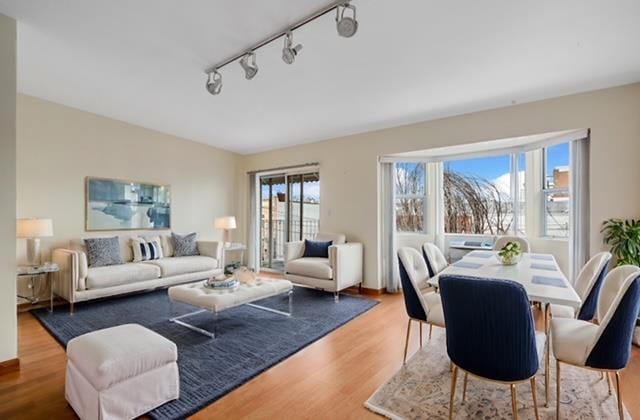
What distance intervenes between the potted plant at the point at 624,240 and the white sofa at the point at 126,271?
5159mm

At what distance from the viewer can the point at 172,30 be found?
8.06ft

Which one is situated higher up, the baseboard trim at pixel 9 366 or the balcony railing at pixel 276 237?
the balcony railing at pixel 276 237

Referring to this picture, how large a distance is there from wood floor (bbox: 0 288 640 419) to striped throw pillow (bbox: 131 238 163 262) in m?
1.62

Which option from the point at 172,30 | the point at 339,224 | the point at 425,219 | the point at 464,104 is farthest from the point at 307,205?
the point at 172,30

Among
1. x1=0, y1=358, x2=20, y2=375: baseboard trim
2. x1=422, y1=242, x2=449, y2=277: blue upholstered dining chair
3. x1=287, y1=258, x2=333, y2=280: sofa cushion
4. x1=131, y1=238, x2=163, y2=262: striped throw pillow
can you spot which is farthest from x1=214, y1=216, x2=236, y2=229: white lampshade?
x1=422, y1=242, x2=449, y2=277: blue upholstered dining chair

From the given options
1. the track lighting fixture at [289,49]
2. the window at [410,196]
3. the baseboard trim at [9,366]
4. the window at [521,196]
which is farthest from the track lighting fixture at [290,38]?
the window at [521,196]

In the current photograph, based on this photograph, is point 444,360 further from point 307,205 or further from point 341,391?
point 307,205

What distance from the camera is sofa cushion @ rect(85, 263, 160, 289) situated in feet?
12.4

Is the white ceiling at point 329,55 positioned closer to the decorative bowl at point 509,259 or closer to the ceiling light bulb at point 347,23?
the ceiling light bulb at point 347,23

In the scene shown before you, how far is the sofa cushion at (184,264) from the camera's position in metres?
4.53

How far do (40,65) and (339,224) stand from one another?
13.7 feet

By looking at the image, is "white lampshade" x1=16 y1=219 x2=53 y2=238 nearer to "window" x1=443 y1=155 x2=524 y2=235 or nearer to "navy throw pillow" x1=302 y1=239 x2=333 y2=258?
"navy throw pillow" x1=302 y1=239 x2=333 y2=258

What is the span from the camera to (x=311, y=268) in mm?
4477

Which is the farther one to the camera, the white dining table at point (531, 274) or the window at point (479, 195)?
the window at point (479, 195)
